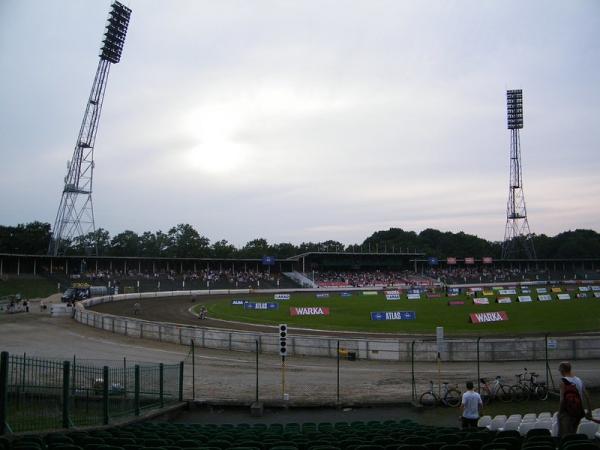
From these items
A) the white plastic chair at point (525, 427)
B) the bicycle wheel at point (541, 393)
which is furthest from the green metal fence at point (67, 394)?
the bicycle wheel at point (541, 393)

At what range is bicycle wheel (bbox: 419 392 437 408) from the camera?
19000 millimetres

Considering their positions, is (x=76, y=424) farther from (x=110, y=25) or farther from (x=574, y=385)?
(x=110, y=25)

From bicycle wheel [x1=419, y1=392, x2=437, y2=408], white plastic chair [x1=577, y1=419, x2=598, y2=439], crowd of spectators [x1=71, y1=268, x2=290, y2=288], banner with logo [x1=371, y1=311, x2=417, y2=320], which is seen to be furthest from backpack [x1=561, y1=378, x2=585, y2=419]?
crowd of spectators [x1=71, y1=268, x2=290, y2=288]

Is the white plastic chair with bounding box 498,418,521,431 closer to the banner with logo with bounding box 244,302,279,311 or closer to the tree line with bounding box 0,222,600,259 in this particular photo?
the banner with logo with bounding box 244,302,279,311

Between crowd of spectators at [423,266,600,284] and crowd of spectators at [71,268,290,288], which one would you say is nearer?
crowd of spectators at [71,268,290,288]

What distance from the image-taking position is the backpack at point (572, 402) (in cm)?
984

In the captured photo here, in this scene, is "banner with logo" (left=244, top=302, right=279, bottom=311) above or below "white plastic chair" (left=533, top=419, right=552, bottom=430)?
below

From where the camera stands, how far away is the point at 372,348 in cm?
2966

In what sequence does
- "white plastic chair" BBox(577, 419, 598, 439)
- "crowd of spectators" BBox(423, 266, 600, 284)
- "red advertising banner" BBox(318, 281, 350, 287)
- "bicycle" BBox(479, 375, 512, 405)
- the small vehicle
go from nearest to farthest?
"white plastic chair" BBox(577, 419, 598, 439)
"bicycle" BBox(479, 375, 512, 405)
the small vehicle
"red advertising banner" BBox(318, 281, 350, 287)
"crowd of spectators" BBox(423, 266, 600, 284)

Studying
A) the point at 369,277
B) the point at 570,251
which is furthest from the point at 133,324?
the point at 570,251

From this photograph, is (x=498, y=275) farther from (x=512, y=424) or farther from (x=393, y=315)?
(x=512, y=424)

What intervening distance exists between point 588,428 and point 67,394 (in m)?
12.4

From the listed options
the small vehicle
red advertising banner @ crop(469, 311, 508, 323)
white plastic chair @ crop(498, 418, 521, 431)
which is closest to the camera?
white plastic chair @ crop(498, 418, 521, 431)

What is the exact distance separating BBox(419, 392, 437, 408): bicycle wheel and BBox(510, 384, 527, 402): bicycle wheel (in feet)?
10.2
